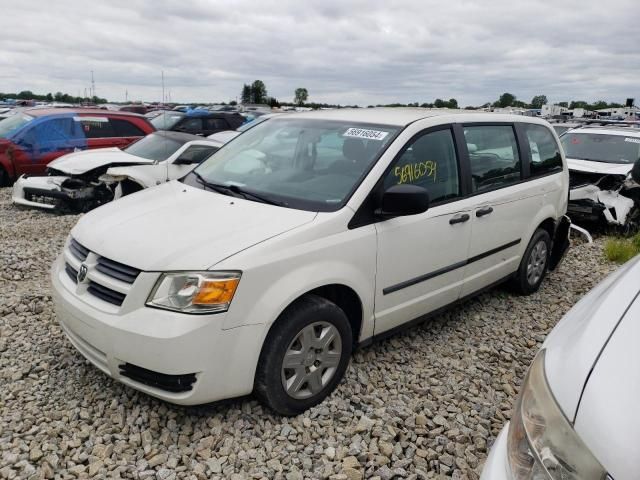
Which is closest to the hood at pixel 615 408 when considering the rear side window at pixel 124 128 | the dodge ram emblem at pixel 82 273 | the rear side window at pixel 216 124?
the dodge ram emblem at pixel 82 273

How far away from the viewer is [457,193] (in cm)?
373

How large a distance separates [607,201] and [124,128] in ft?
30.4

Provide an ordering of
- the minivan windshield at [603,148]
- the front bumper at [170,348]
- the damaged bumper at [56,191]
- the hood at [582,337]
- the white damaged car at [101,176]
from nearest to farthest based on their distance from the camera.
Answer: the hood at [582,337]
the front bumper at [170,348]
the white damaged car at [101,176]
the damaged bumper at [56,191]
the minivan windshield at [603,148]

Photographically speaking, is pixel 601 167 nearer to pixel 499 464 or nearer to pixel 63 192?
pixel 499 464

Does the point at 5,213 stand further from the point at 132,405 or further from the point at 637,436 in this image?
the point at 637,436

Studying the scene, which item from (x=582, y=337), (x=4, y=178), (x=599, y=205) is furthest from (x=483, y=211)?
(x=4, y=178)

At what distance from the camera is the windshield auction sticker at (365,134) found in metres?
3.44

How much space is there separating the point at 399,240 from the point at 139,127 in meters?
9.36

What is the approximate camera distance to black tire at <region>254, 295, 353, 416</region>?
2.71 meters

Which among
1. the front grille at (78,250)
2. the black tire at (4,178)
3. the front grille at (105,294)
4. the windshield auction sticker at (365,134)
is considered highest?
the windshield auction sticker at (365,134)

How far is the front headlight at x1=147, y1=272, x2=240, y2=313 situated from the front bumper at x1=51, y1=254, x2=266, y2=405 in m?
0.04

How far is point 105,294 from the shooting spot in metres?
2.75

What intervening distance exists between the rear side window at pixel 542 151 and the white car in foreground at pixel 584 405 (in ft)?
10.7

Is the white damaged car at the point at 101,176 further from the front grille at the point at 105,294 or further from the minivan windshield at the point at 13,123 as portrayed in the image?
the front grille at the point at 105,294
